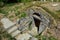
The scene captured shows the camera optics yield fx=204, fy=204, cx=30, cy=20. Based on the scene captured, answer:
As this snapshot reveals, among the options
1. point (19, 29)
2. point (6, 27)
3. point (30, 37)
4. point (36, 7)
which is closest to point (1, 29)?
point (6, 27)

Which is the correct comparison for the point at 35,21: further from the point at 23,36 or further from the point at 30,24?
the point at 23,36

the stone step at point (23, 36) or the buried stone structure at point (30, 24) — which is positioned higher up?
the buried stone structure at point (30, 24)

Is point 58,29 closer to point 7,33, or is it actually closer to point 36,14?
point 36,14

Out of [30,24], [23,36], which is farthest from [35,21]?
[23,36]

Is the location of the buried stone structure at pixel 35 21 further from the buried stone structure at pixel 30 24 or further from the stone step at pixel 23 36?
the stone step at pixel 23 36

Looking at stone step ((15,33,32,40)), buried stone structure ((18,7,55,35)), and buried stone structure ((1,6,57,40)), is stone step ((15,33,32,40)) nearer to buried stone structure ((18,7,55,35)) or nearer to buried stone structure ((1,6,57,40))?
buried stone structure ((1,6,57,40))

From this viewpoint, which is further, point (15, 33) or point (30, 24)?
point (30, 24)

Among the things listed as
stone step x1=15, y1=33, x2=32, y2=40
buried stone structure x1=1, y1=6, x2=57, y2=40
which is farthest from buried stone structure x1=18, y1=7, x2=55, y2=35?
stone step x1=15, y1=33, x2=32, y2=40

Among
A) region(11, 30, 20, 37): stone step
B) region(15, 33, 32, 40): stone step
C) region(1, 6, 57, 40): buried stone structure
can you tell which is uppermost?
region(1, 6, 57, 40): buried stone structure

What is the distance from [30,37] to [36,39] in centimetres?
12

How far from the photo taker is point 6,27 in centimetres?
401

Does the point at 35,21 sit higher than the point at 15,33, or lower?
higher

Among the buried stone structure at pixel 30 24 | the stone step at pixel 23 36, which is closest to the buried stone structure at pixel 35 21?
the buried stone structure at pixel 30 24

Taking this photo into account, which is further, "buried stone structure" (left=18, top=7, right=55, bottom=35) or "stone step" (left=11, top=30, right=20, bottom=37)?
"buried stone structure" (left=18, top=7, right=55, bottom=35)
